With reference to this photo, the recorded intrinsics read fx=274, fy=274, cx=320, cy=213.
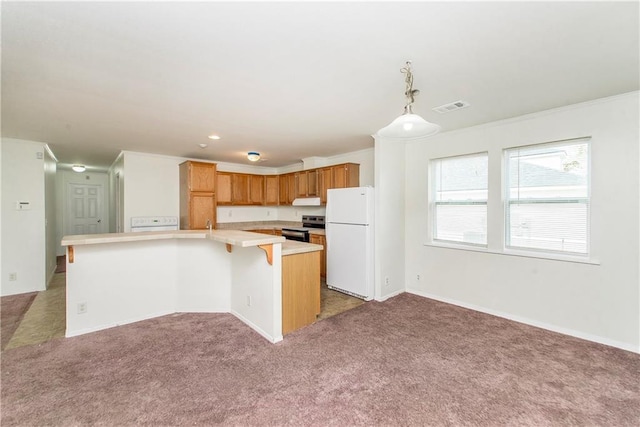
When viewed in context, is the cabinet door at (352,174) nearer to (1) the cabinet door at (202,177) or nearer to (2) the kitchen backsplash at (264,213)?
(2) the kitchen backsplash at (264,213)

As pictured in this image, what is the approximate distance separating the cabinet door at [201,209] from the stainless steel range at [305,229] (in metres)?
1.49

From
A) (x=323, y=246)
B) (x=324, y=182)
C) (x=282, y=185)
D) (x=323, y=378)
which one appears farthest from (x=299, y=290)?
(x=282, y=185)

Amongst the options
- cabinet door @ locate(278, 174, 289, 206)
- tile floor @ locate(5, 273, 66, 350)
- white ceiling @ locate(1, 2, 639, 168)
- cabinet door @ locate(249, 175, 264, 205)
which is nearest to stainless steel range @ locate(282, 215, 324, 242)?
cabinet door @ locate(278, 174, 289, 206)

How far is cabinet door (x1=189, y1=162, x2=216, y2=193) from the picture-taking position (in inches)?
202

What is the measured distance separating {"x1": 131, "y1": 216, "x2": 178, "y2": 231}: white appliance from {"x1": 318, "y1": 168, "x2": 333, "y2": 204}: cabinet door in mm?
2954

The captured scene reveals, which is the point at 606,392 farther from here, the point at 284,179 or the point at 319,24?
the point at 284,179

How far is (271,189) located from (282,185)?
0.98 feet

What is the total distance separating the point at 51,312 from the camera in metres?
3.52

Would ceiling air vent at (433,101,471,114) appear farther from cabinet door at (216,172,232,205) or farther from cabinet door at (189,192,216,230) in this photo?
cabinet door at (216,172,232,205)

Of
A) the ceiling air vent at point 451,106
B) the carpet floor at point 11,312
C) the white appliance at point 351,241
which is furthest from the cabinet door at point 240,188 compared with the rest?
the ceiling air vent at point 451,106

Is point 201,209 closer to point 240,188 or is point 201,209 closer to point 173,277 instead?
point 240,188

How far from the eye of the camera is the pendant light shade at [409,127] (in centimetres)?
177

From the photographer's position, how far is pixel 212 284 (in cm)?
356

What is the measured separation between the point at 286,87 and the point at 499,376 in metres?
3.04
